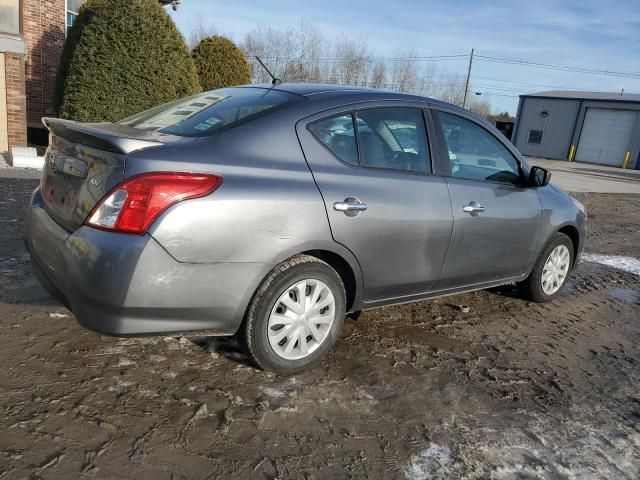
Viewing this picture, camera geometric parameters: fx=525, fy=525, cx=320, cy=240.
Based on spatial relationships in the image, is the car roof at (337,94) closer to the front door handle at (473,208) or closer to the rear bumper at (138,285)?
the front door handle at (473,208)

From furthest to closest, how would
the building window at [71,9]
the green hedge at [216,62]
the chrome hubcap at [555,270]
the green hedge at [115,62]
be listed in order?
the building window at [71,9]
the green hedge at [216,62]
the green hedge at [115,62]
the chrome hubcap at [555,270]

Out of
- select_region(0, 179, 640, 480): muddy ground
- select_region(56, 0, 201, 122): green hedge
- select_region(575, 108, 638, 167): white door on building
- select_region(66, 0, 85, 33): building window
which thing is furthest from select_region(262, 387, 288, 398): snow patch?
select_region(575, 108, 638, 167): white door on building

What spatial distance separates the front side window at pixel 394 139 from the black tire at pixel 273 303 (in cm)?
76

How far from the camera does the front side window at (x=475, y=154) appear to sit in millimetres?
3759

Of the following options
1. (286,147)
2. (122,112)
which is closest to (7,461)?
(286,147)

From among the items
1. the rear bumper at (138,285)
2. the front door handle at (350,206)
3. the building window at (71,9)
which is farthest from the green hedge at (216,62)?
the rear bumper at (138,285)

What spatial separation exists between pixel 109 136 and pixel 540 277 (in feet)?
12.2

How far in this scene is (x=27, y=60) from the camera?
12.6 m

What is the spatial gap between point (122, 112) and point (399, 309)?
7625 millimetres

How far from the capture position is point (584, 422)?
9.53ft

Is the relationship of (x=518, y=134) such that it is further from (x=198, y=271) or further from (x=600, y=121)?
(x=198, y=271)

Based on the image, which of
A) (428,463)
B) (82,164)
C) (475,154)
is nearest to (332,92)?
(475,154)

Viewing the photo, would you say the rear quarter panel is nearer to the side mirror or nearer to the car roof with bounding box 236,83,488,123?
the car roof with bounding box 236,83,488,123

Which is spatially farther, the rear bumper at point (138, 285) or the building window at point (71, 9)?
the building window at point (71, 9)
